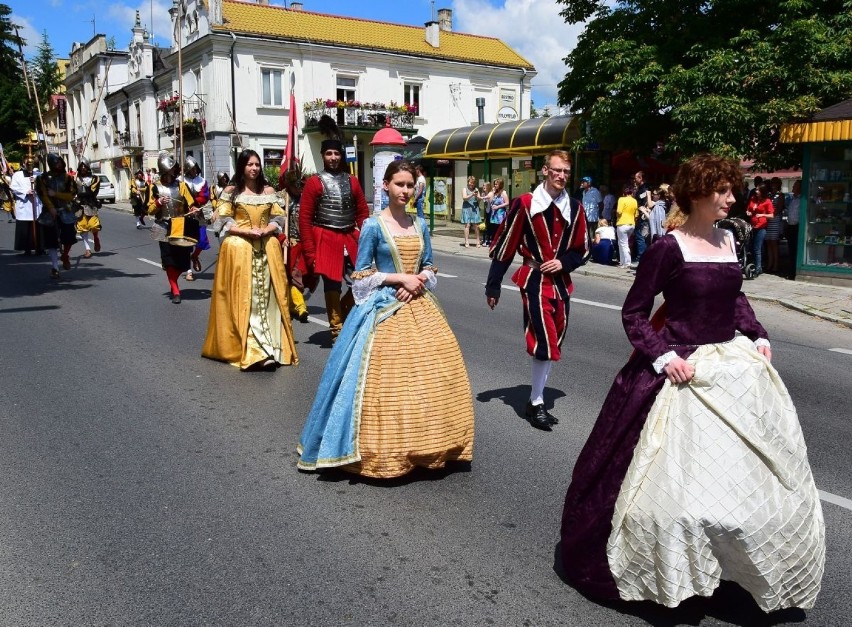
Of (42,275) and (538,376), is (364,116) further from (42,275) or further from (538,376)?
(538,376)

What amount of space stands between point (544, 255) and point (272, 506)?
239 centimetres

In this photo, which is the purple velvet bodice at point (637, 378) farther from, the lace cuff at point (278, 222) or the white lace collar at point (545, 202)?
the lace cuff at point (278, 222)

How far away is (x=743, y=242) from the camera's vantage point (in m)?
12.9

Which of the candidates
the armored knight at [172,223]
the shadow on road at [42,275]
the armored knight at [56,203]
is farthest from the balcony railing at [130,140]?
the armored knight at [172,223]

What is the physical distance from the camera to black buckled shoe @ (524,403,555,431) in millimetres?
5516

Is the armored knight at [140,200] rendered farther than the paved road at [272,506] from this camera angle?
Yes

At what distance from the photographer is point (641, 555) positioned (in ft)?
9.75

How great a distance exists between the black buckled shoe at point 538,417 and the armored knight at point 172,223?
21.8ft

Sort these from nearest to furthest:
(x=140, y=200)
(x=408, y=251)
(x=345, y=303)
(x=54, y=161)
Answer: (x=408, y=251), (x=345, y=303), (x=54, y=161), (x=140, y=200)

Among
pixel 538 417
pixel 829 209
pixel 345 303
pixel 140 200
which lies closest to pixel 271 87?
pixel 140 200

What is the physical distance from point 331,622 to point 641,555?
3.87 feet

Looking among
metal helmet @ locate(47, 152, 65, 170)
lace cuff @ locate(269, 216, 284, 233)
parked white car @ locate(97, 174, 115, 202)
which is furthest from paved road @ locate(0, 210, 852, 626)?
parked white car @ locate(97, 174, 115, 202)

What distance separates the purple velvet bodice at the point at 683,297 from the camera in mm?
3203

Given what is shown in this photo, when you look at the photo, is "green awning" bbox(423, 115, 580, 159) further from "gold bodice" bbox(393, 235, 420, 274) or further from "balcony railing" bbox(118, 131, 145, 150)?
"balcony railing" bbox(118, 131, 145, 150)
